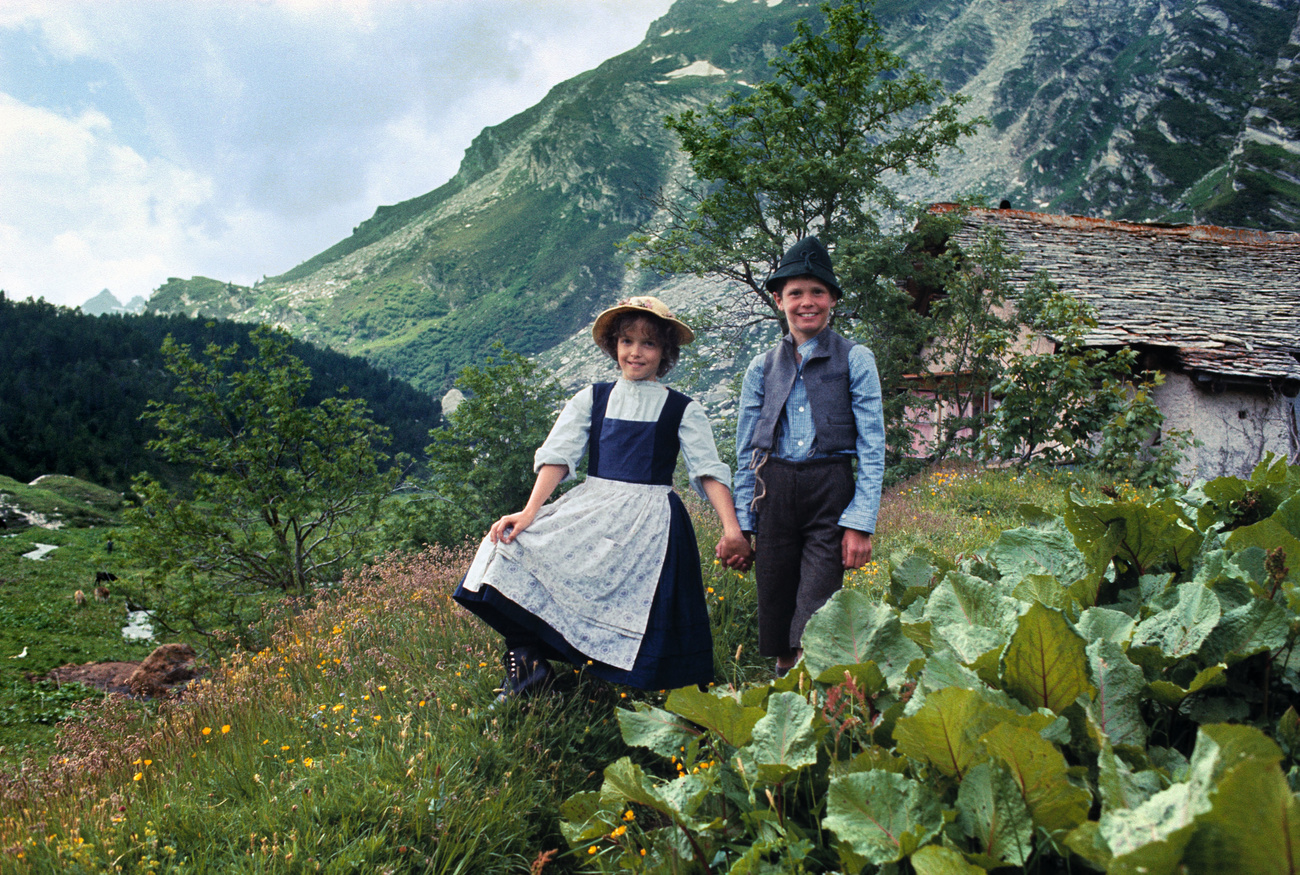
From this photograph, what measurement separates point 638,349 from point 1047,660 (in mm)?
2526

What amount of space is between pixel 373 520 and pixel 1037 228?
55.4ft

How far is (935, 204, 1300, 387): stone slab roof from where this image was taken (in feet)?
33.6

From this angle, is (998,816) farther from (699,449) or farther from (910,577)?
(699,449)

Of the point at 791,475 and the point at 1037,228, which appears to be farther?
the point at 1037,228

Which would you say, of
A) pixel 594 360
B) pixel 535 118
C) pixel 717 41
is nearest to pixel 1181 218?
pixel 594 360

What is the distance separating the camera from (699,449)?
3.12 meters

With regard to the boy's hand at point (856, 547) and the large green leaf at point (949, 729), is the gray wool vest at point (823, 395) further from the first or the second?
the large green leaf at point (949, 729)

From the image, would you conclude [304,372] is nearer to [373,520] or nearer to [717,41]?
[373,520]

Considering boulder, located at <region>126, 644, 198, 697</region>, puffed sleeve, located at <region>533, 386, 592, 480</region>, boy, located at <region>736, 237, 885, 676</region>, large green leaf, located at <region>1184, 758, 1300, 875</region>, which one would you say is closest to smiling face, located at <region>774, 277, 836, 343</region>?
boy, located at <region>736, 237, 885, 676</region>

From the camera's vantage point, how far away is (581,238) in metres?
110

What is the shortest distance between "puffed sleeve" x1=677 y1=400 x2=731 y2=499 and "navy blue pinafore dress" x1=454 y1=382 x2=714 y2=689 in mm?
46

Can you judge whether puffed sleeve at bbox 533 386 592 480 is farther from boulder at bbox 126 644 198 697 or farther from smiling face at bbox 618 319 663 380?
boulder at bbox 126 644 198 697

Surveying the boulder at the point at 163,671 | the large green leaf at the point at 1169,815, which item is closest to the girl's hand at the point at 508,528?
the large green leaf at the point at 1169,815

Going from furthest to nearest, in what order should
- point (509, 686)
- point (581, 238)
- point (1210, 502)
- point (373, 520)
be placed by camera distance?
point (581, 238)
point (373, 520)
point (509, 686)
point (1210, 502)
